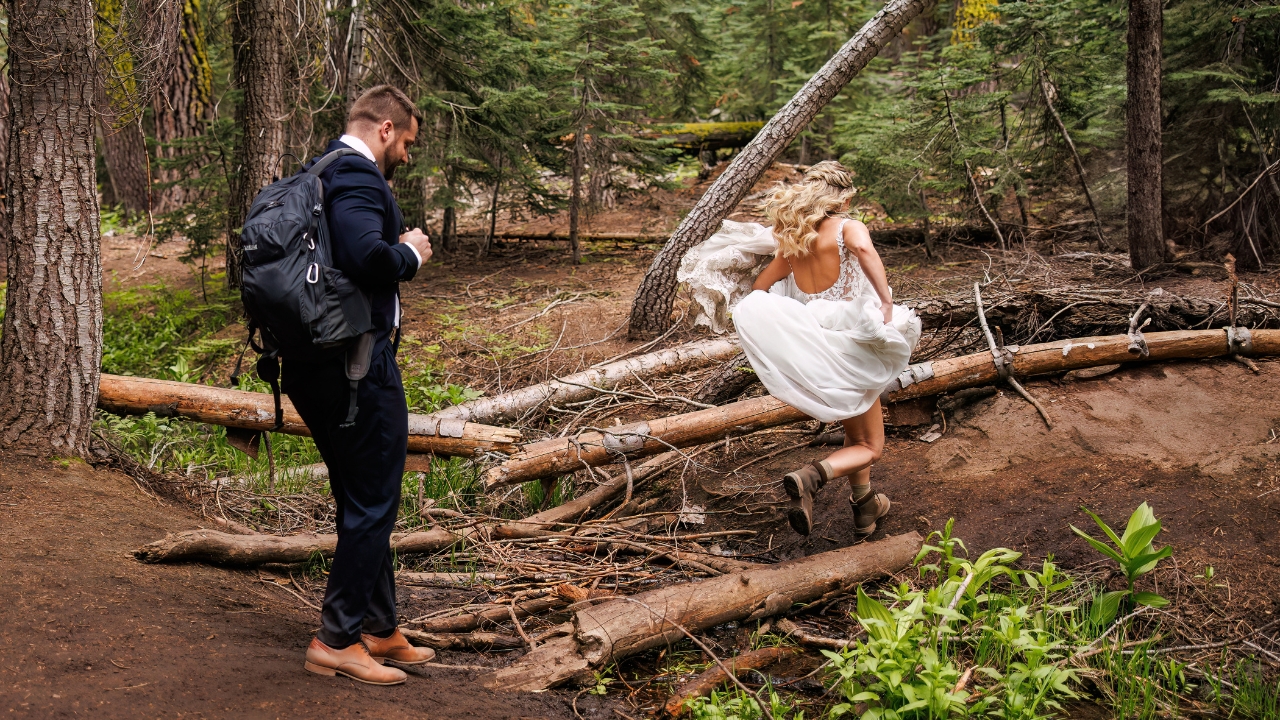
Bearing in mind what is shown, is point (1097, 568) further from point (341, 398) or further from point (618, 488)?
point (341, 398)

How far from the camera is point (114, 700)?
10.1 feet

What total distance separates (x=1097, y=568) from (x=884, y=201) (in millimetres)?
7215

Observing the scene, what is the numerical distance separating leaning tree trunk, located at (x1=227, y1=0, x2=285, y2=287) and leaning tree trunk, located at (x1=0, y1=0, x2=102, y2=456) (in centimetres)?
373

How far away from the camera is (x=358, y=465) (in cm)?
360

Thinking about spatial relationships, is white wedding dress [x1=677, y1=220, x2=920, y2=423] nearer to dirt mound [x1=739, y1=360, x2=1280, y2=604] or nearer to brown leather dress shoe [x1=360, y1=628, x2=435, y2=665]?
dirt mound [x1=739, y1=360, x2=1280, y2=604]

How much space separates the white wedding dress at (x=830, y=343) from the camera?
5.25 metres

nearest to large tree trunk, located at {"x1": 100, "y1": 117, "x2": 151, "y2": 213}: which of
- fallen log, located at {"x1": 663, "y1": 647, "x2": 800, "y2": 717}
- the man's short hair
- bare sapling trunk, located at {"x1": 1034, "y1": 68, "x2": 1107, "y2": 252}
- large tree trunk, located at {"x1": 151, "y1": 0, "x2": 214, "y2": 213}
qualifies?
large tree trunk, located at {"x1": 151, "y1": 0, "x2": 214, "y2": 213}

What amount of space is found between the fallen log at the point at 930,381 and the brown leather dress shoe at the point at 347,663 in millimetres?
2712

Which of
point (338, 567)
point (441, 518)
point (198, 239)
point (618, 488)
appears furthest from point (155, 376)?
point (338, 567)

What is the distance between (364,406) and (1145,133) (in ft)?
27.5

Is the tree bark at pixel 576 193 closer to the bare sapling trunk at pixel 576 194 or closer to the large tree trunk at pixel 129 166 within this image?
the bare sapling trunk at pixel 576 194

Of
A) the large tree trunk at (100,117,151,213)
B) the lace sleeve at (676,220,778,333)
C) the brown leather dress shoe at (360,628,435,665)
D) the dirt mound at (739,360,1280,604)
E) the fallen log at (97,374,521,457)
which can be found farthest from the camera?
the large tree trunk at (100,117,151,213)

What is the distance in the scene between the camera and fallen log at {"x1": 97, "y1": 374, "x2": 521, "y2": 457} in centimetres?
687

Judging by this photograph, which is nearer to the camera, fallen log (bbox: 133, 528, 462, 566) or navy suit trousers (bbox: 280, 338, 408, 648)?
navy suit trousers (bbox: 280, 338, 408, 648)
